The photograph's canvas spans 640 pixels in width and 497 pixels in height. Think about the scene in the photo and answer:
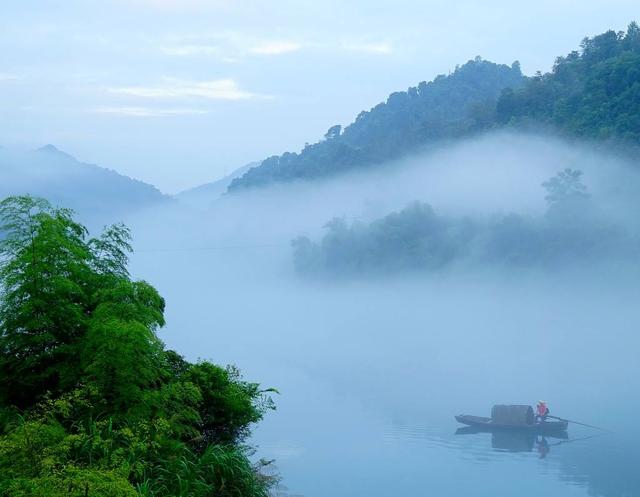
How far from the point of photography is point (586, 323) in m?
26.9

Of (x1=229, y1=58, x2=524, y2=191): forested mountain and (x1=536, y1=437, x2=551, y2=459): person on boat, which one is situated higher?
(x1=229, y1=58, x2=524, y2=191): forested mountain

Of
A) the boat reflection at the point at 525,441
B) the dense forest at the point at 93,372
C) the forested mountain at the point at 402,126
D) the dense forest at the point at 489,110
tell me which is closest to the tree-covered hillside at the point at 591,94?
the dense forest at the point at 489,110

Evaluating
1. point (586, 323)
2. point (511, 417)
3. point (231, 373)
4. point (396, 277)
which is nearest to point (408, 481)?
point (511, 417)

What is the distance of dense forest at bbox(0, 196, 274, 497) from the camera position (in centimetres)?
461

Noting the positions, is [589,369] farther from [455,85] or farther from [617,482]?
[455,85]

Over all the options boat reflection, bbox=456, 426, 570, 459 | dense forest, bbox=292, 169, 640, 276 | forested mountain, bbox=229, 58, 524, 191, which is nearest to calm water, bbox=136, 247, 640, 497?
boat reflection, bbox=456, 426, 570, 459

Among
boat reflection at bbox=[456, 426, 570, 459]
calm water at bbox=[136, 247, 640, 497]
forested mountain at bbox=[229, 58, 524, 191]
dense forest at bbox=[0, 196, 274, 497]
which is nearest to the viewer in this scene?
dense forest at bbox=[0, 196, 274, 497]

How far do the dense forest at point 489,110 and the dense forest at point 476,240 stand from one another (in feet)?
21.5

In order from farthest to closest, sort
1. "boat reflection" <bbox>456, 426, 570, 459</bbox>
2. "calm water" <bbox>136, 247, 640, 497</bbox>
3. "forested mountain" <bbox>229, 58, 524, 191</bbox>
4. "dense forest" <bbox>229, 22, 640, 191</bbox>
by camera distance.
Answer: "forested mountain" <bbox>229, 58, 524, 191</bbox>
"dense forest" <bbox>229, 22, 640, 191</bbox>
"boat reflection" <bbox>456, 426, 570, 459</bbox>
"calm water" <bbox>136, 247, 640, 497</bbox>

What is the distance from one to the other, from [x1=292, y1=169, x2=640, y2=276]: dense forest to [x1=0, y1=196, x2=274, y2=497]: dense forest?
2803cm

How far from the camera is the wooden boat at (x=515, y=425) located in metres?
14.4

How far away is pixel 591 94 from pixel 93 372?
132ft

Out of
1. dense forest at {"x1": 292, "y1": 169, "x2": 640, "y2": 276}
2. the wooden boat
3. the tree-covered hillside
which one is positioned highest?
the tree-covered hillside

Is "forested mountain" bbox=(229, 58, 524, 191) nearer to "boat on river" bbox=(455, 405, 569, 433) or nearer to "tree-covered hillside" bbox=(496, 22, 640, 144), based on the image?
"tree-covered hillside" bbox=(496, 22, 640, 144)
